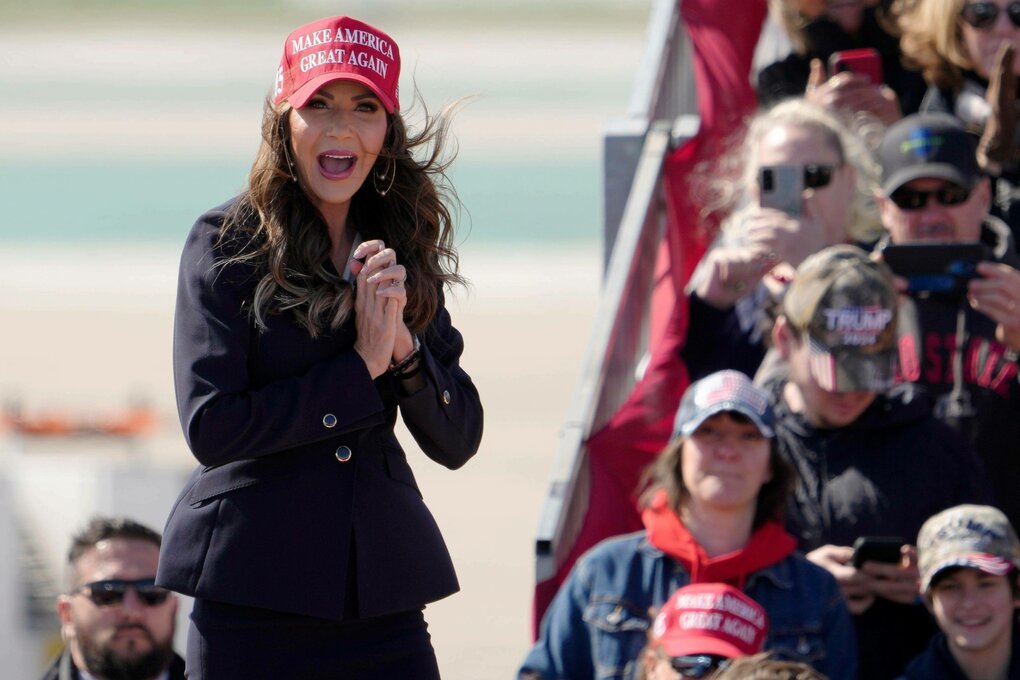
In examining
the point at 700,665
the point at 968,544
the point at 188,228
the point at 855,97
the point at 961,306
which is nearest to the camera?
the point at 700,665

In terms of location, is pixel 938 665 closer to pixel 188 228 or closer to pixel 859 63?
pixel 859 63

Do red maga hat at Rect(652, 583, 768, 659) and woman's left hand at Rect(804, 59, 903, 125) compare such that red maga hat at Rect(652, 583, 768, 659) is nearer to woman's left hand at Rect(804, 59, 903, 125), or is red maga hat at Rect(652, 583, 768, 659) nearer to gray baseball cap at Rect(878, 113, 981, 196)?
gray baseball cap at Rect(878, 113, 981, 196)

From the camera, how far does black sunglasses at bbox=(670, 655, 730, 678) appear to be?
3846 mm

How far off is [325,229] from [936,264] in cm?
245

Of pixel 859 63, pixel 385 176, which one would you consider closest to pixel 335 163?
pixel 385 176

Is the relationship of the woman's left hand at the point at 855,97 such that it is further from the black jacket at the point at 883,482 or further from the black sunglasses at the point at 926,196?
the black jacket at the point at 883,482

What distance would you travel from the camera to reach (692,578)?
14.1 feet

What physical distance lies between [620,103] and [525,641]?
102ft

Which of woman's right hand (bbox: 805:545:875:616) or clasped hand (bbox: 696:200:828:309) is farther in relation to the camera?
clasped hand (bbox: 696:200:828:309)

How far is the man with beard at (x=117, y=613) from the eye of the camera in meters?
4.45

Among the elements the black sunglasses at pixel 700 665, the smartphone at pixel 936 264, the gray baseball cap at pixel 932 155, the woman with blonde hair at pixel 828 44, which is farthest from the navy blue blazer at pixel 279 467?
the woman with blonde hair at pixel 828 44

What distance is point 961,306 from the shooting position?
16.4 feet

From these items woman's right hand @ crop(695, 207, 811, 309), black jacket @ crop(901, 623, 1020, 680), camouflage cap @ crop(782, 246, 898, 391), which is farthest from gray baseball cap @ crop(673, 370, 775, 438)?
woman's right hand @ crop(695, 207, 811, 309)

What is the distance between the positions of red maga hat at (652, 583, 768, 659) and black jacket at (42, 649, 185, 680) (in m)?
1.16
